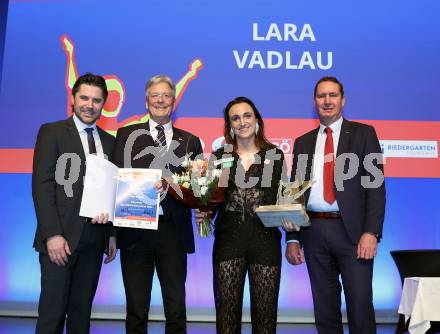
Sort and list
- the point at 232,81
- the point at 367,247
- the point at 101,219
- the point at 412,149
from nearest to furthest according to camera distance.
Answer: the point at 101,219 → the point at 367,247 → the point at 412,149 → the point at 232,81

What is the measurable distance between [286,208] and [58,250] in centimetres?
114

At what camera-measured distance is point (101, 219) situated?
7.76 ft

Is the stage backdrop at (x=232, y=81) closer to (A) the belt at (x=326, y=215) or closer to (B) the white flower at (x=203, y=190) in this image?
(A) the belt at (x=326, y=215)

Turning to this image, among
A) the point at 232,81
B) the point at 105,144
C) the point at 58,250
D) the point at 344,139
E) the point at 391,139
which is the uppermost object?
the point at 232,81

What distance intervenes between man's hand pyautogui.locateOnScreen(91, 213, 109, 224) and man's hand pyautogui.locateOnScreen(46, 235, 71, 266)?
0.18 m

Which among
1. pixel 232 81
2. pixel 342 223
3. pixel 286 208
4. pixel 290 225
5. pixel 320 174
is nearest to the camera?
pixel 286 208

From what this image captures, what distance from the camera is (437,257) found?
3494 millimetres

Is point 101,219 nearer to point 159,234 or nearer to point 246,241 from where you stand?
point 159,234

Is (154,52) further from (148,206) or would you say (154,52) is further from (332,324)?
(332,324)

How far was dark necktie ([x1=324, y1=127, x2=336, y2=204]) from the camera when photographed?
9.05ft

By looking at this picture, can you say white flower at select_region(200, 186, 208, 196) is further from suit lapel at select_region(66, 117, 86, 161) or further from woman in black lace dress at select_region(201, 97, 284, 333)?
suit lapel at select_region(66, 117, 86, 161)

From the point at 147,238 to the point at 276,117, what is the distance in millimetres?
2407

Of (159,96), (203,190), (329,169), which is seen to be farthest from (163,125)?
(329,169)

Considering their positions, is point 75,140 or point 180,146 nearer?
point 75,140
